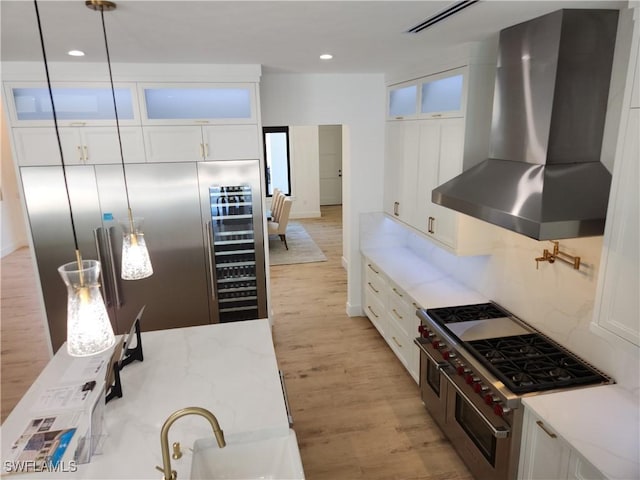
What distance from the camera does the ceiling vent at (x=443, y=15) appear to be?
201 cm

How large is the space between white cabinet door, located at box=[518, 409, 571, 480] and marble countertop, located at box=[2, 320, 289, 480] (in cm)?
123

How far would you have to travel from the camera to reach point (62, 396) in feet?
6.82

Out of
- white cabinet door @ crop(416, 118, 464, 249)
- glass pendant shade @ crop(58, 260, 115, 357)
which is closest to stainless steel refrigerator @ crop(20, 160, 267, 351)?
white cabinet door @ crop(416, 118, 464, 249)

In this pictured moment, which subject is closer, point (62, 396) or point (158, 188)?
point (62, 396)

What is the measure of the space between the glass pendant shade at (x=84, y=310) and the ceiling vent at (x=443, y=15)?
77.1 inches

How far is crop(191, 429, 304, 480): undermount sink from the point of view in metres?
1.81

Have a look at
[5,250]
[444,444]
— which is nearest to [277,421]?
[444,444]

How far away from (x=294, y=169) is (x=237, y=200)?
21.0 ft

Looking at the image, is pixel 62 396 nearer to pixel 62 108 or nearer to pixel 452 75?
pixel 62 108

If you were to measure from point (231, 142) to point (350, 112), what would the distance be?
4.51ft

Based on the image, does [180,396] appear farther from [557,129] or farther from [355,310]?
[355,310]

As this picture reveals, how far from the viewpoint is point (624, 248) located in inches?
70.4

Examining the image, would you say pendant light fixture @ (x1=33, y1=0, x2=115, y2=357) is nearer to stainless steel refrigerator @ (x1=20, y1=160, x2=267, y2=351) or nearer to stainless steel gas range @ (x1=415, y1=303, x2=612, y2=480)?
stainless steel gas range @ (x1=415, y1=303, x2=612, y2=480)

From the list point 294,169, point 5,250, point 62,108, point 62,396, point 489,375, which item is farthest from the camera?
point 294,169
